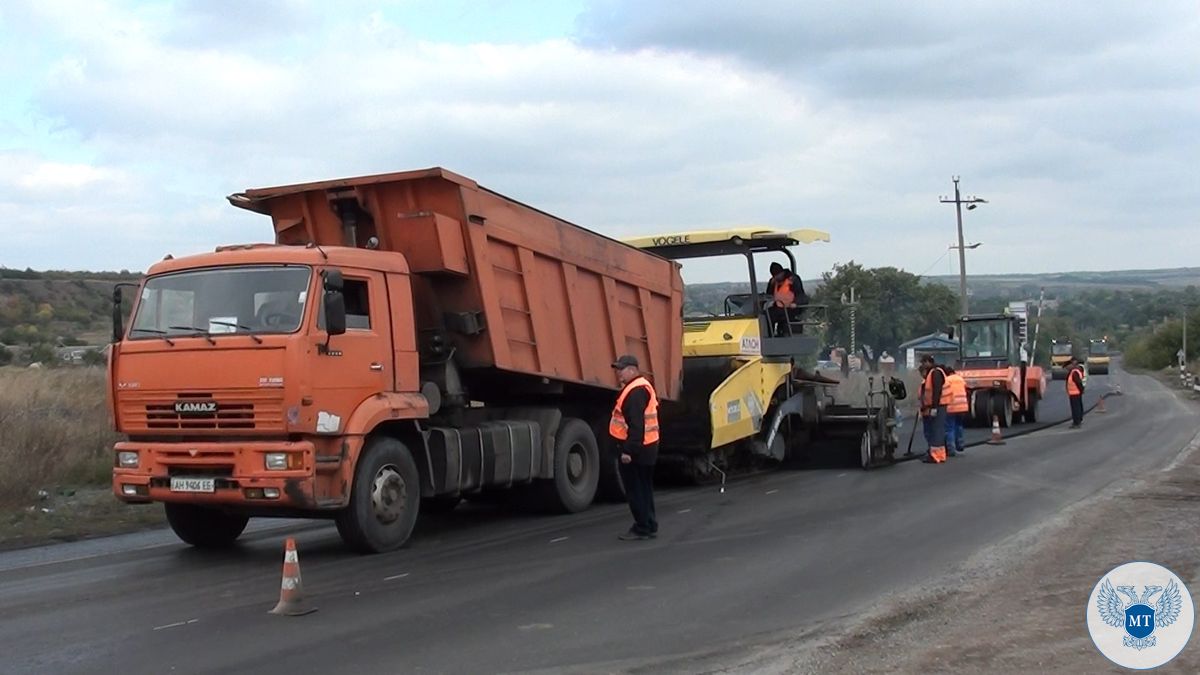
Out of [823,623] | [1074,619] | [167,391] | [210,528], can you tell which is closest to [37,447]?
[210,528]

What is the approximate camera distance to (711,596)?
777 cm

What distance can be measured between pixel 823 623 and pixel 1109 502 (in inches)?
236

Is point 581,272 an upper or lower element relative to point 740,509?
upper

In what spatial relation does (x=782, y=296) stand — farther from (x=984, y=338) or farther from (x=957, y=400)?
(x=984, y=338)

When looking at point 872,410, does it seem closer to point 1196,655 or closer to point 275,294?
point 275,294

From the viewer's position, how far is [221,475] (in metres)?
8.88

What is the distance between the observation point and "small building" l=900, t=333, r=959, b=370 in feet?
93.7

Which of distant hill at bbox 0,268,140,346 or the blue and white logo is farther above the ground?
distant hill at bbox 0,268,140,346

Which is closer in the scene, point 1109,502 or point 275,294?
point 275,294

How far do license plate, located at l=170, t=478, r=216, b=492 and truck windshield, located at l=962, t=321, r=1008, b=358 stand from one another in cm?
2204

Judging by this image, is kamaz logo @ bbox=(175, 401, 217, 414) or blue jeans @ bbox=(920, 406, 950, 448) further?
blue jeans @ bbox=(920, 406, 950, 448)

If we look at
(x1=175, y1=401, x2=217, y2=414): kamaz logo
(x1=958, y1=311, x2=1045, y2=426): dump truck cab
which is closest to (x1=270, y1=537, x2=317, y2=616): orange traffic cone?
(x1=175, y1=401, x2=217, y2=414): kamaz logo

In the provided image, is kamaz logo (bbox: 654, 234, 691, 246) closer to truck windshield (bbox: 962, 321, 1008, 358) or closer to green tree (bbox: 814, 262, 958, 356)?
truck windshield (bbox: 962, 321, 1008, 358)

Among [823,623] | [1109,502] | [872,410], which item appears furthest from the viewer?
[872,410]
